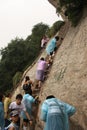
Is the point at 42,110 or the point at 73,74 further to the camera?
the point at 73,74

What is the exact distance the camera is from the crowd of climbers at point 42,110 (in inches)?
514

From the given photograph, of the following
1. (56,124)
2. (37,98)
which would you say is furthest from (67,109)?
(37,98)

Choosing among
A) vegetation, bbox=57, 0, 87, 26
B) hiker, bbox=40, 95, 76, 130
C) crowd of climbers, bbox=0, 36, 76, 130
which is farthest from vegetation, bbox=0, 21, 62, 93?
hiker, bbox=40, 95, 76, 130

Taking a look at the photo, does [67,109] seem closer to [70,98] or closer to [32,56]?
[70,98]

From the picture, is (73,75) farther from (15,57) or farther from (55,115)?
(15,57)

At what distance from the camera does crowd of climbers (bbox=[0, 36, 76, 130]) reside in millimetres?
13055

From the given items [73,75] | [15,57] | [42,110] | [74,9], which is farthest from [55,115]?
[15,57]

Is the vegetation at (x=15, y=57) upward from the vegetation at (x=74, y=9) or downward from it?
upward

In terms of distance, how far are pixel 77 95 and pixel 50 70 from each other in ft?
13.2

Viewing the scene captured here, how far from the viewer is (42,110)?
44.4ft

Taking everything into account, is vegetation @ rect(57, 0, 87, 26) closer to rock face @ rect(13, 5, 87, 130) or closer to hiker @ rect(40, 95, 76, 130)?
rock face @ rect(13, 5, 87, 130)

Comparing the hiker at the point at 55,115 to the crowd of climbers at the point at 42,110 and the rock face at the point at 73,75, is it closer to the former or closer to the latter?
the crowd of climbers at the point at 42,110

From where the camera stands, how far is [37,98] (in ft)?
63.9

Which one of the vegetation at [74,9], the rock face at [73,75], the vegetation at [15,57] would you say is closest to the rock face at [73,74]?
the rock face at [73,75]
